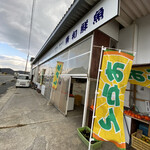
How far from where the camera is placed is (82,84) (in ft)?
23.4

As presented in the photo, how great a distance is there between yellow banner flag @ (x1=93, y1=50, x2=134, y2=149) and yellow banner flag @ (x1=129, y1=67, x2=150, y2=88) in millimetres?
1156

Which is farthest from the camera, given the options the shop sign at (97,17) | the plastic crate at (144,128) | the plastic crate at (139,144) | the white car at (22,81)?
the white car at (22,81)

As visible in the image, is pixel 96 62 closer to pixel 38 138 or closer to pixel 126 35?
pixel 126 35

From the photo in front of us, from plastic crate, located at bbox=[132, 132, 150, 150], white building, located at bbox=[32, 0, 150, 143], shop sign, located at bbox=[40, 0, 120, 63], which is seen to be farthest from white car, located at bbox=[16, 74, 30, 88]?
plastic crate, located at bbox=[132, 132, 150, 150]

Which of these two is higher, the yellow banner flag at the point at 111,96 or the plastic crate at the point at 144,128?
the yellow banner flag at the point at 111,96

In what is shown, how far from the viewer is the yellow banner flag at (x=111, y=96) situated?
5.77ft

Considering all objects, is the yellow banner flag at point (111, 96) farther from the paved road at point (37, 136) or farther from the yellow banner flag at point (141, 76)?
the yellow banner flag at point (141, 76)

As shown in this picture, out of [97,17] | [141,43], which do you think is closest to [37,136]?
[97,17]

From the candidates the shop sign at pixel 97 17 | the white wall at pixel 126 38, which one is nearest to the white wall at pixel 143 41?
the white wall at pixel 126 38

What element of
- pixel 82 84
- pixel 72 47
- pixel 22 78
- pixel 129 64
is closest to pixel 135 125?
pixel 129 64

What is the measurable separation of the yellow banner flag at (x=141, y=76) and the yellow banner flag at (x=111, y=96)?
116 centimetres

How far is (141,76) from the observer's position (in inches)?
105

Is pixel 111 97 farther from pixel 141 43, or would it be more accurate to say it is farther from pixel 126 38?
pixel 126 38

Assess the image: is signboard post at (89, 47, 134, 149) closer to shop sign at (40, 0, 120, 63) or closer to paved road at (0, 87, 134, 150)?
paved road at (0, 87, 134, 150)
